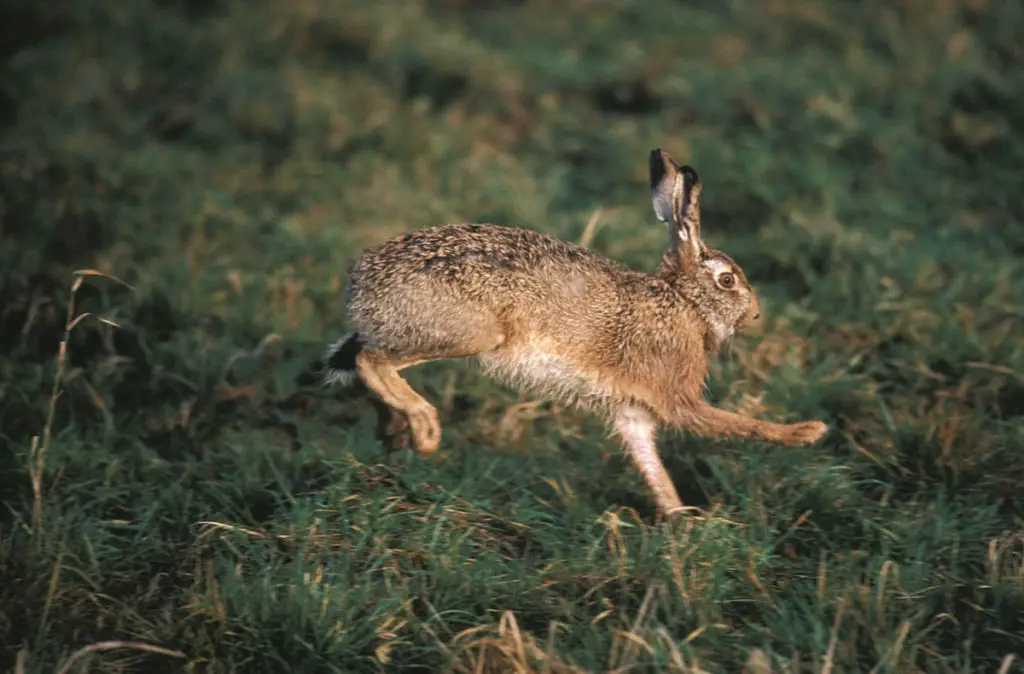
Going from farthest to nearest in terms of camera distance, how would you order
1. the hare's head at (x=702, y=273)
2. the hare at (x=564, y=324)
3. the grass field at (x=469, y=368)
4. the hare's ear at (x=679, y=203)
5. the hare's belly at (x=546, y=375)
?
1. the hare's head at (x=702, y=273)
2. the hare's ear at (x=679, y=203)
3. the hare's belly at (x=546, y=375)
4. the hare at (x=564, y=324)
5. the grass field at (x=469, y=368)

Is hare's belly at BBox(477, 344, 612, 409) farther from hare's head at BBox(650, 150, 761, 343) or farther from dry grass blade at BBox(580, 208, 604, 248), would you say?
dry grass blade at BBox(580, 208, 604, 248)

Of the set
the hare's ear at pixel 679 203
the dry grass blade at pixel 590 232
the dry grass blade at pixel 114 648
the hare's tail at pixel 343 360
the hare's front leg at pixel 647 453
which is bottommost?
the dry grass blade at pixel 114 648

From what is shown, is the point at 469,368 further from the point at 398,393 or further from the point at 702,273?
the point at 702,273

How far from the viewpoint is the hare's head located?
4508 millimetres

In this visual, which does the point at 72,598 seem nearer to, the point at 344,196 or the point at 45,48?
the point at 344,196

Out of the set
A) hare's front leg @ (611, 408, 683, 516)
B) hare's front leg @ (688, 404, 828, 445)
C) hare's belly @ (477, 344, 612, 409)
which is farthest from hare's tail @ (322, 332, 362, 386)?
hare's front leg @ (688, 404, 828, 445)

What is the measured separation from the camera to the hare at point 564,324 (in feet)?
13.4

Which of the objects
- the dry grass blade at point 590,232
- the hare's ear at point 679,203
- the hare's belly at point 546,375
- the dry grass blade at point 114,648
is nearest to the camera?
the dry grass blade at point 114,648

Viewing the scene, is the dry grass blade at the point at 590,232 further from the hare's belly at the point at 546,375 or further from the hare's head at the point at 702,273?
the hare's belly at the point at 546,375

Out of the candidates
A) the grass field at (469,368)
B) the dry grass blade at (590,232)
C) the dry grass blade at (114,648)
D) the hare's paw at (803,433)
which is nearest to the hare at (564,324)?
the hare's paw at (803,433)

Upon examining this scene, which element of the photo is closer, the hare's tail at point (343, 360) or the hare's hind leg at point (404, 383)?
the hare's hind leg at point (404, 383)

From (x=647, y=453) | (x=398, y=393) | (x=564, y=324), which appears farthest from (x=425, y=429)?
(x=647, y=453)

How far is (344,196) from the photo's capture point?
21.4 ft

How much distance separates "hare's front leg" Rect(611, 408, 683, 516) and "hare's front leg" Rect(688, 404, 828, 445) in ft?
0.53
